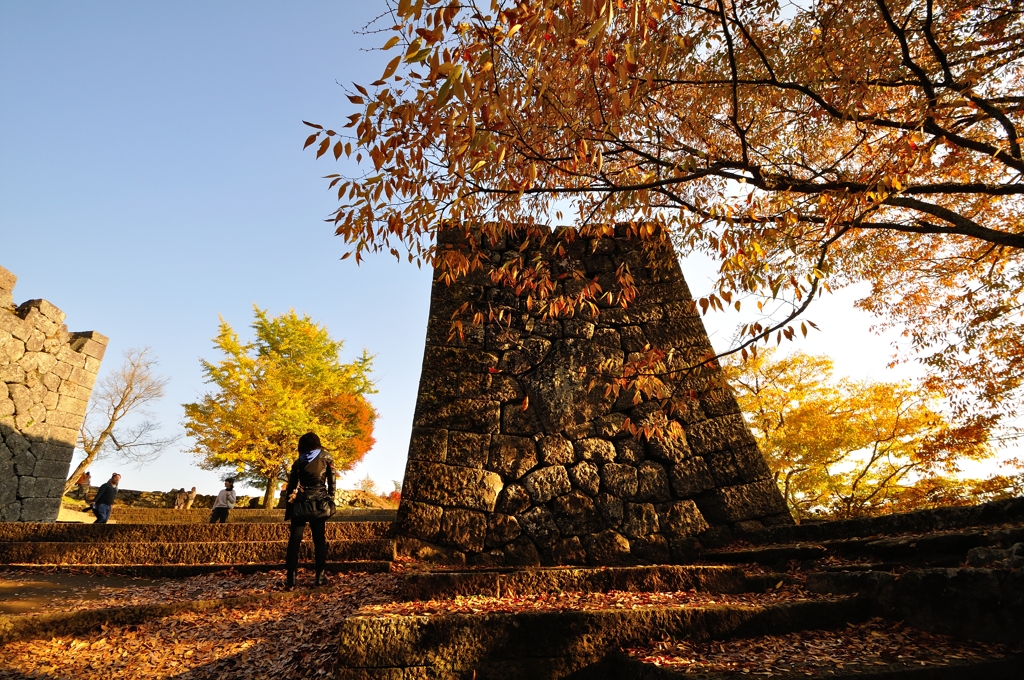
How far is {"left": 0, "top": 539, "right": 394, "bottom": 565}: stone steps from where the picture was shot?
558 centimetres

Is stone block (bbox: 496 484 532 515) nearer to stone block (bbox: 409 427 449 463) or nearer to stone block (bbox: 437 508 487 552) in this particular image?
stone block (bbox: 437 508 487 552)

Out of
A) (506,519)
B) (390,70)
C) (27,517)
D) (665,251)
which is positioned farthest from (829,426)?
(27,517)

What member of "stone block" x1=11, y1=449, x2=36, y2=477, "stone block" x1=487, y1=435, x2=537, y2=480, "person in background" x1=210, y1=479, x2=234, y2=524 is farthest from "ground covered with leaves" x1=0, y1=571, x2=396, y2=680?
"stone block" x1=11, y1=449, x2=36, y2=477

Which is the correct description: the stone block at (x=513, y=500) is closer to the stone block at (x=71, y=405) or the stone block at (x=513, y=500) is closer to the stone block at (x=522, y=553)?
the stone block at (x=522, y=553)

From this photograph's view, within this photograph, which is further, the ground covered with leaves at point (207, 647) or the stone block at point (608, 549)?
the stone block at point (608, 549)

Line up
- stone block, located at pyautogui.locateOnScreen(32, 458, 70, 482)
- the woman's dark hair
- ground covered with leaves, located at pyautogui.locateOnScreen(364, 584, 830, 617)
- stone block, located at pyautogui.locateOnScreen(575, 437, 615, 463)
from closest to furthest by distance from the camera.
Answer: ground covered with leaves, located at pyautogui.locateOnScreen(364, 584, 830, 617)
the woman's dark hair
stone block, located at pyautogui.locateOnScreen(575, 437, 615, 463)
stone block, located at pyautogui.locateOnScreen(32, 458, 70, 482)

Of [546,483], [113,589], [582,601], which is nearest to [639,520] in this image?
[546,483]

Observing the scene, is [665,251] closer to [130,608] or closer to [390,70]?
[390,70]

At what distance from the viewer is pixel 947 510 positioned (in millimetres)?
4641

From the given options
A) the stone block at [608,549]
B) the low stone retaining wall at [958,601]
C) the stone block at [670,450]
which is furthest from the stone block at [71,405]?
the low stone retaining wall at [958,601]

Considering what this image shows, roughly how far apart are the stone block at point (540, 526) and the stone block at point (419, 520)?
2.94 feet

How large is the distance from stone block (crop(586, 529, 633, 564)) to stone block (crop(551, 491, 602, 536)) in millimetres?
104

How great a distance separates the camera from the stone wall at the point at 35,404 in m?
9.77

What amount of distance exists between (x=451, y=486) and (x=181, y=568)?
2.83 meters
